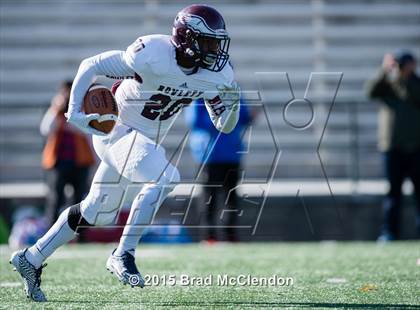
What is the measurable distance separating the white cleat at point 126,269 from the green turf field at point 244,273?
8cm

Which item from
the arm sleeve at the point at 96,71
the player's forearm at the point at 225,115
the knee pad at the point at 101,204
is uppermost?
the arm sleeve at the point at 96,71

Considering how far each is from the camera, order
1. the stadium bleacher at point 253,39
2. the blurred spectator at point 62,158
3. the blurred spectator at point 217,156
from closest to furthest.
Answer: the blurred spectator at point 217,156 < the blurred spectator at point 62,158 < the stadium bleacher at point 253,39

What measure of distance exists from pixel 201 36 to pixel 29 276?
1.38m

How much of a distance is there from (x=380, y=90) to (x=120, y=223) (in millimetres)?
2551

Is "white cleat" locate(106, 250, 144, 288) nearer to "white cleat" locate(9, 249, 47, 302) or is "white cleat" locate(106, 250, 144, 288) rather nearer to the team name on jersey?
"white cleat" locate(9, 249, 47, 302)

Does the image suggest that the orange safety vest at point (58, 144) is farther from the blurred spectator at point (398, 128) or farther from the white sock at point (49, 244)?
the white sock at point (49, 244)

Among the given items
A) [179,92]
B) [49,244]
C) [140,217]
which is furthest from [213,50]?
[49,244]

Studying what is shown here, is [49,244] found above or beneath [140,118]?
beneath

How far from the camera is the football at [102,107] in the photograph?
14.1ft

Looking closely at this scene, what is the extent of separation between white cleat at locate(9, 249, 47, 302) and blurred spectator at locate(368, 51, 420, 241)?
4131 millimetres

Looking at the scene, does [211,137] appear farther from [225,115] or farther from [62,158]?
[225,115]

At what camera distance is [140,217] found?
438cm

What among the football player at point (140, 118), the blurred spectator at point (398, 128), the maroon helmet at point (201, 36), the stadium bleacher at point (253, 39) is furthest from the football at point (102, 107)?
the stadium bleacher at point (253, 39)

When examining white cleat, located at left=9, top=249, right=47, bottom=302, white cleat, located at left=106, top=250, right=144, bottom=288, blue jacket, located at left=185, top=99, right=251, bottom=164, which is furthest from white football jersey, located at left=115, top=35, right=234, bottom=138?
blue jacket, located at left=185, top=99, right=251, bottom=164
